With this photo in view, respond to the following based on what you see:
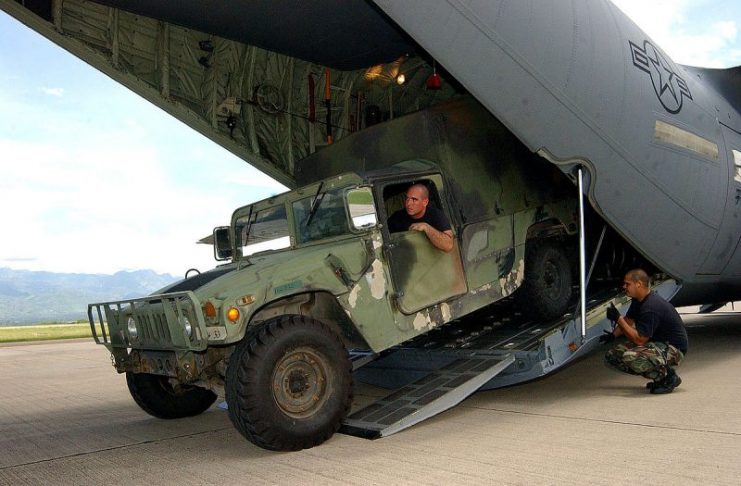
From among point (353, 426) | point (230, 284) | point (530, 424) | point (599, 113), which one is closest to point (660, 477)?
point (530, 424)

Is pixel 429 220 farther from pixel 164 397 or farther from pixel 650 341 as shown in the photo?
pixel 164 397

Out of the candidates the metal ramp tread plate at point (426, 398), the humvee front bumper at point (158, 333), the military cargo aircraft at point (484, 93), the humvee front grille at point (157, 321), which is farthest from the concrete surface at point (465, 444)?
the humvee front grille at point (157, 321)

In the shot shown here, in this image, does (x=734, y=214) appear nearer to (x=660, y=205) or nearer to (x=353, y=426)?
(x=660, y=205)

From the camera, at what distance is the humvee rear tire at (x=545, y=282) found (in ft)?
19.2

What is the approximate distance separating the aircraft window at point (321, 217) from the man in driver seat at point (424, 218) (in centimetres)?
57

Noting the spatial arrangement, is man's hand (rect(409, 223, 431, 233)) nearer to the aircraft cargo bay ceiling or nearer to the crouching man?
the crouching man

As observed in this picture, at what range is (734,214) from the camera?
23.1 ft

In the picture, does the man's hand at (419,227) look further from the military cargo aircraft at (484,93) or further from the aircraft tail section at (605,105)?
the aircraft tail section at (605,105)

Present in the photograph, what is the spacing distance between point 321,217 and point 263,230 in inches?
31.6

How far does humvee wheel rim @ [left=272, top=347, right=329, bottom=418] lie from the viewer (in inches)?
160

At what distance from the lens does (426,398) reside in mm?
4660

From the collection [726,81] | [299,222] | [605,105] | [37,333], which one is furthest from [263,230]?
[37,333]

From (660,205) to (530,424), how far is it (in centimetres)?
274

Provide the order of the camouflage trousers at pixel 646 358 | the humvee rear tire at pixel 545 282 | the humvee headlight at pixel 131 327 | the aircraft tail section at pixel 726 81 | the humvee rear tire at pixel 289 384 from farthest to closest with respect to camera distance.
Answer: the aircraft tail section at pixel 726 81 → the humvee rear tire at pixel 545 282 → the camouflage trousers at pixel 646 358 → the humvee headlight at pixel 131 327 → the humvee rear tire at pixel 289 384
